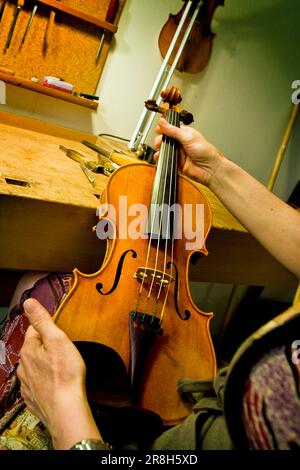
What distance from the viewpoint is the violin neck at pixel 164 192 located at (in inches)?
36.4

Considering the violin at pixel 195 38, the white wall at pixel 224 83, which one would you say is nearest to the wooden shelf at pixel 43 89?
the white wall at pixel 224 83

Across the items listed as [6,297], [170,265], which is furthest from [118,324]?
[6,297]

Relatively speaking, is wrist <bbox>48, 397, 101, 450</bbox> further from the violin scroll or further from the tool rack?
the tool rack

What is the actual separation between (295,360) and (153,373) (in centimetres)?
36

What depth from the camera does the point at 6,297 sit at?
1.64 m

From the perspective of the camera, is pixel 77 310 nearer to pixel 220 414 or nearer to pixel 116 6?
pixel 220 414

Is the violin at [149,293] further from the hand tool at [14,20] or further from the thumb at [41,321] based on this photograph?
the hand tool at [14,20]

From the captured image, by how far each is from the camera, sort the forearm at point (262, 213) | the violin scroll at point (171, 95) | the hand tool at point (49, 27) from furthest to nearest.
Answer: the hand tool at point (49, 27) < the violin scroll at point (171, 95) < the forearm at point (262, 213)

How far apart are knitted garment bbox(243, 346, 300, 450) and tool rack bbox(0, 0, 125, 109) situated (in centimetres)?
151

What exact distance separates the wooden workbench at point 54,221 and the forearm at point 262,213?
0.52 ft

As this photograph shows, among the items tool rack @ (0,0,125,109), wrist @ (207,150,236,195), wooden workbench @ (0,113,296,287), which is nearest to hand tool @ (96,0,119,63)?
tool rack @ (0,0,125,109)

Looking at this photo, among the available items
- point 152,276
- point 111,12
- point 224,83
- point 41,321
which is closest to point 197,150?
point 152,276

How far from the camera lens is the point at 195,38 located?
5.88ft

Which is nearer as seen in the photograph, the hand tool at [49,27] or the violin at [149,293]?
the violin at [149,293]
